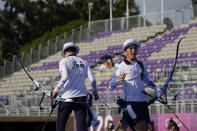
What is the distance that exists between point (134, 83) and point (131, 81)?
6 centimetres

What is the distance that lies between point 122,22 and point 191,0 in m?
4.20

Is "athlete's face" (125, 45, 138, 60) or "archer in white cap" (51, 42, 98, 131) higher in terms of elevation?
"athlete's face" (125, 45, 138, 60)

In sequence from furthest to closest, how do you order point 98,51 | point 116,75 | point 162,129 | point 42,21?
point 42,21 < point 98,51 < point 162,129 < point 116,75

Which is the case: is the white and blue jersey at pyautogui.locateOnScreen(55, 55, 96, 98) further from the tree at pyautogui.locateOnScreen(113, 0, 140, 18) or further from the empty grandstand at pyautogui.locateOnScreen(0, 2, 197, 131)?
the tree at pyautogui.locateOnScreen(113, 0, 140, 18)

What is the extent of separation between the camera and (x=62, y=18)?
172ft

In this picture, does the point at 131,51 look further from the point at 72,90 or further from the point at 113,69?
the point at 113,69

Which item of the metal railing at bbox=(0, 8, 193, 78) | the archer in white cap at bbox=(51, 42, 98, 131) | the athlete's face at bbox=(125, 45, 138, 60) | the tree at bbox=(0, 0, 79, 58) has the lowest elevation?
the archer in white cap at bbox=(51, 42, 98, 131)

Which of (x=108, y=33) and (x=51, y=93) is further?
(x=108, y=33)

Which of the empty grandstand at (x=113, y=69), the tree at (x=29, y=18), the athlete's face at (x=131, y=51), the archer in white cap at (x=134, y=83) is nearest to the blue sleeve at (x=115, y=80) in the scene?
the archer in white cap at (x=134, y=83)

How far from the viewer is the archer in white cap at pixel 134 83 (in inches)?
323

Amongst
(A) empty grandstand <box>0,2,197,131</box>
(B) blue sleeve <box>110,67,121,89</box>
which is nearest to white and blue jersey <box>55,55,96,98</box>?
(B) blue sleeve <box>110,67,121,89</box>

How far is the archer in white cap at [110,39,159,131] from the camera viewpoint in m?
8.21

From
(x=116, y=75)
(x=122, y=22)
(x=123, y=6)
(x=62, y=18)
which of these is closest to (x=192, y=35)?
(x=122, y=22)

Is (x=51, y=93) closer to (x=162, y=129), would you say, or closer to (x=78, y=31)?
(x=162, y=129)
